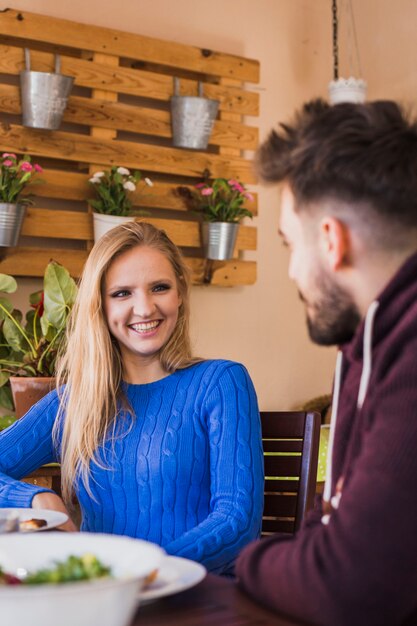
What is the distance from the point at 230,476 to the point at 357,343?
87cm

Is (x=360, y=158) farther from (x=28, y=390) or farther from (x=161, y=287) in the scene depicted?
(x=28, y=390)

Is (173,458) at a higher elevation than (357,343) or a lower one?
Result: lower

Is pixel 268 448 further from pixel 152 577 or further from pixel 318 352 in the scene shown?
pixel 318 352

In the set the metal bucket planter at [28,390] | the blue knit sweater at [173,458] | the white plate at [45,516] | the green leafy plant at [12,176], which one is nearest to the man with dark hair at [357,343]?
the white plate at [45,516]

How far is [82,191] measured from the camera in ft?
12.9

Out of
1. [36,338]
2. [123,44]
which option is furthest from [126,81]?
[36,338]

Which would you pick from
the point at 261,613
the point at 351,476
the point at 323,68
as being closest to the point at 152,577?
the point at 261,613

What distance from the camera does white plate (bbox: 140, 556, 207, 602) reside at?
111cm

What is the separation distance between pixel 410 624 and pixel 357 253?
432 mm

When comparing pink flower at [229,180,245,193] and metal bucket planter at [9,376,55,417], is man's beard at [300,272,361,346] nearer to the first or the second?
metal bucket planter at [9,376,55,417]

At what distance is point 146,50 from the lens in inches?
162

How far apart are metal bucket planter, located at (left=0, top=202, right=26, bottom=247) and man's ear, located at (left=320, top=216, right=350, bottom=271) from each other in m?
2.45

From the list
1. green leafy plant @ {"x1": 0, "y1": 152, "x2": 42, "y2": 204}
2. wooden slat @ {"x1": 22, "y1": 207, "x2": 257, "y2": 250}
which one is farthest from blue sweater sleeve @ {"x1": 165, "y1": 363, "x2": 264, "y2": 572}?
wooden slat @ {"x1": 22, "y1": 207, "x2": 257, "y2": 250}

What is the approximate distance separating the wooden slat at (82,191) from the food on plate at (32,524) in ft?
7.40
